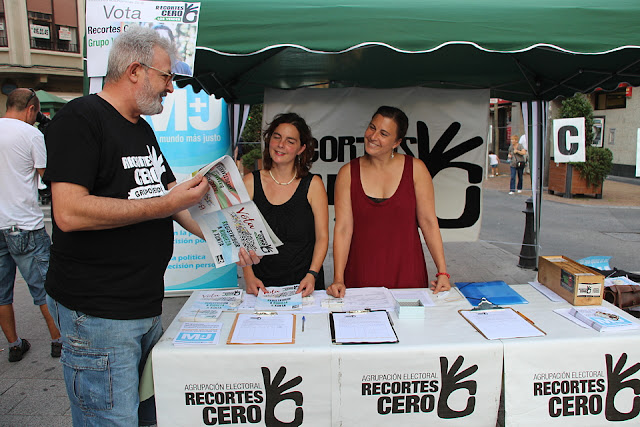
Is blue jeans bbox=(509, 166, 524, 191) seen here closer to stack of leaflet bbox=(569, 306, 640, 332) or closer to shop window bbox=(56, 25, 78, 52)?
stack of leaflet bbox=(569, 306, 640, 332)

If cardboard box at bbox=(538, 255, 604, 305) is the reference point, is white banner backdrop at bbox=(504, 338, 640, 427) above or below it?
below

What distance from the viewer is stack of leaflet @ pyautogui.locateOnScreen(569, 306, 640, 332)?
201 cm

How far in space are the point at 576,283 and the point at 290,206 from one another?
5.11 feet

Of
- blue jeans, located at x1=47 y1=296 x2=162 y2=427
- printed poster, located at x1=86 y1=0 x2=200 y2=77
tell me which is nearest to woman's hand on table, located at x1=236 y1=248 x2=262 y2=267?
blue jeans, located at x1=47 y1=296 x2=162 y2=427

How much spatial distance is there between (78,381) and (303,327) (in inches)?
36.1

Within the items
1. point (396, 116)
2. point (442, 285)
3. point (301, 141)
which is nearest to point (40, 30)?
point (301, 141)

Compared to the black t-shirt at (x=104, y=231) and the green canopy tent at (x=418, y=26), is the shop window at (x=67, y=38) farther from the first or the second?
the black t-shirt at (x=104, y=231)

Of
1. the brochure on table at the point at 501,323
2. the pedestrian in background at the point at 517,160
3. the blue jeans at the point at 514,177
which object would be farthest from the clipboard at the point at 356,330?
the blue jeans at the point at 514,177

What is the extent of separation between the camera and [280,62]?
378 cm

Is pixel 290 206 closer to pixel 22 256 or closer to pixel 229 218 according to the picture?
pixel 229 218

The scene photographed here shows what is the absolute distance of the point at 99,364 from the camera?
1.69m

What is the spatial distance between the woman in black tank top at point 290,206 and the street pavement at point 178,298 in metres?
1.61

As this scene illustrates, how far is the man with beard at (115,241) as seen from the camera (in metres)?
1.60

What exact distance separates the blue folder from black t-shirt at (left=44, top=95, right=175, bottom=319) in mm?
1621
